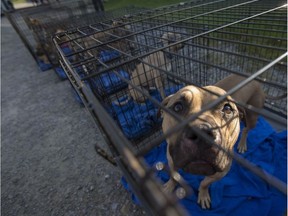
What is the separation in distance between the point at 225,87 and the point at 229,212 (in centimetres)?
139

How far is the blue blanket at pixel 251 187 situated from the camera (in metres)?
2.13

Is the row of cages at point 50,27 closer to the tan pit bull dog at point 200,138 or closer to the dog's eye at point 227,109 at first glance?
the tan pit bull dog at point 200,138

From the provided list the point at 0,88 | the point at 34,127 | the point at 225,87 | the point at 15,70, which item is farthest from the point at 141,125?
the point at 15,70

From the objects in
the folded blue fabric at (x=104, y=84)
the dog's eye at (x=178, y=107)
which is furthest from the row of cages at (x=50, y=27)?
the dog's eye at (x=178, y=107)

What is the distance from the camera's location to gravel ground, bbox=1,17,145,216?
258 cm

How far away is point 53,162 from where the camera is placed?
10.7 feet

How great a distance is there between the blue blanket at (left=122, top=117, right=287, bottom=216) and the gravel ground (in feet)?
1.43

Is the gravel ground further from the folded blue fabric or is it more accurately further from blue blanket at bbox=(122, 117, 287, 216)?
the folded blue fabric

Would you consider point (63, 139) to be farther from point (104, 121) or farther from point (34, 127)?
point (104, 121)

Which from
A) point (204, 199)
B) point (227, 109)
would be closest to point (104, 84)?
point (227, 109)

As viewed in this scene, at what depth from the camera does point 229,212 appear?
2.13m

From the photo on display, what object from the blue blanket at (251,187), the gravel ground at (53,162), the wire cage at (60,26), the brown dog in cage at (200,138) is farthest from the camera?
the wire cage at (60,26)

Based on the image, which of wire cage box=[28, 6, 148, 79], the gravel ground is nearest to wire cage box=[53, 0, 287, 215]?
the gravel ground

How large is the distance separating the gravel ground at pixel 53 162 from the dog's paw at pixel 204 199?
0.69 m
